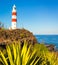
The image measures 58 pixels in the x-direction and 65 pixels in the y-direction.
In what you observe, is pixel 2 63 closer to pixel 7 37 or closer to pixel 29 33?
pixel 7 37

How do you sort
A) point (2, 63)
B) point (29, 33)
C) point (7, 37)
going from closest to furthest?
1. point (2, 63)
2. point (7, 37)
3. point (29, 33)

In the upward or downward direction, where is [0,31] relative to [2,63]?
upward

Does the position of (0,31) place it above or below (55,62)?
above

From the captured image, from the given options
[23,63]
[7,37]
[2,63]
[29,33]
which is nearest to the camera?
[23,63]

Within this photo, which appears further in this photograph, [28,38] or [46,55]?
[28,38]

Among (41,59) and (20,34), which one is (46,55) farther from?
(20,34)

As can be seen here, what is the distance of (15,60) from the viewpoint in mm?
10633

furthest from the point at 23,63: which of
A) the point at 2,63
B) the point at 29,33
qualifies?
the point at 29,33

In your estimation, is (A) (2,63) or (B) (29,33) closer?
(A) (2,63)

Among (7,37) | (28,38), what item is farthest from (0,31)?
(28,38)

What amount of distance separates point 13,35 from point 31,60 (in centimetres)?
687

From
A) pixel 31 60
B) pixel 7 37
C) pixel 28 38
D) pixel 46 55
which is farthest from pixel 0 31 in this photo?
pixel 31 60

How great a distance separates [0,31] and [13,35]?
77 centimetres

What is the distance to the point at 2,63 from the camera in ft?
38.1
